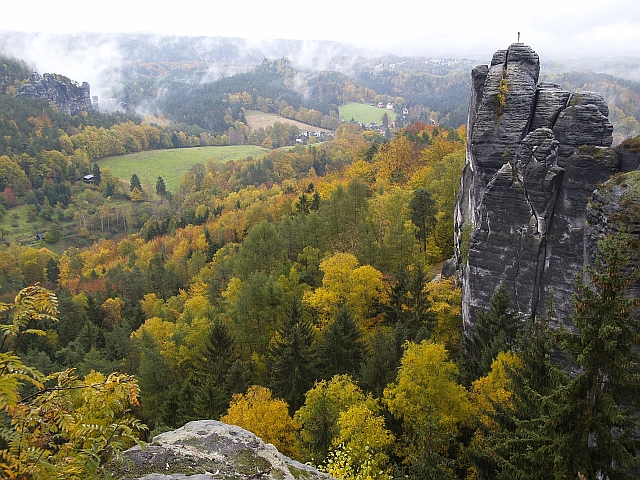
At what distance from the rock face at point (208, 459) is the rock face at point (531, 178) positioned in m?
19.9

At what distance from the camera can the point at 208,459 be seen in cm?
979

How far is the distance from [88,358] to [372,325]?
27179 mm

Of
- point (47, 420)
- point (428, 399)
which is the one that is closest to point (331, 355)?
point (428, 399)

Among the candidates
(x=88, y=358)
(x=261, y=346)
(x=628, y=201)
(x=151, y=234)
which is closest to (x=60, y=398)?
(x=628, y=201)

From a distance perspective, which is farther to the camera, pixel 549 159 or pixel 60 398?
pixel 549 159

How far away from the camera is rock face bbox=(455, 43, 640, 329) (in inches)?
982

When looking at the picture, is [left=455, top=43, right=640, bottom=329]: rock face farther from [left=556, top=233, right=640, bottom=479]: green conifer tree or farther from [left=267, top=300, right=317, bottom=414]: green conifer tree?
[left=556, top=233, right=640, bottom=479]: green conifer tree

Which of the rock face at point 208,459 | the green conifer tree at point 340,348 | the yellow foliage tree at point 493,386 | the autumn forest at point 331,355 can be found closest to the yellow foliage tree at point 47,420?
the autumn forest at point 331,355

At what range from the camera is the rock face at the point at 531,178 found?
25.0 metres

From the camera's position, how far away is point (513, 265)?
91.5 ft

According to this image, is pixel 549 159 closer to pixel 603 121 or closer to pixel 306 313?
pixel 603 121

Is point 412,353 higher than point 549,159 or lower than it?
lower

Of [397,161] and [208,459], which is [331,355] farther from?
[397,161]

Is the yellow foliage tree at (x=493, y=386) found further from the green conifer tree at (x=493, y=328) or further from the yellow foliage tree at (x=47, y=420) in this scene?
the yellow foliage tree at (x=47, y=420)
